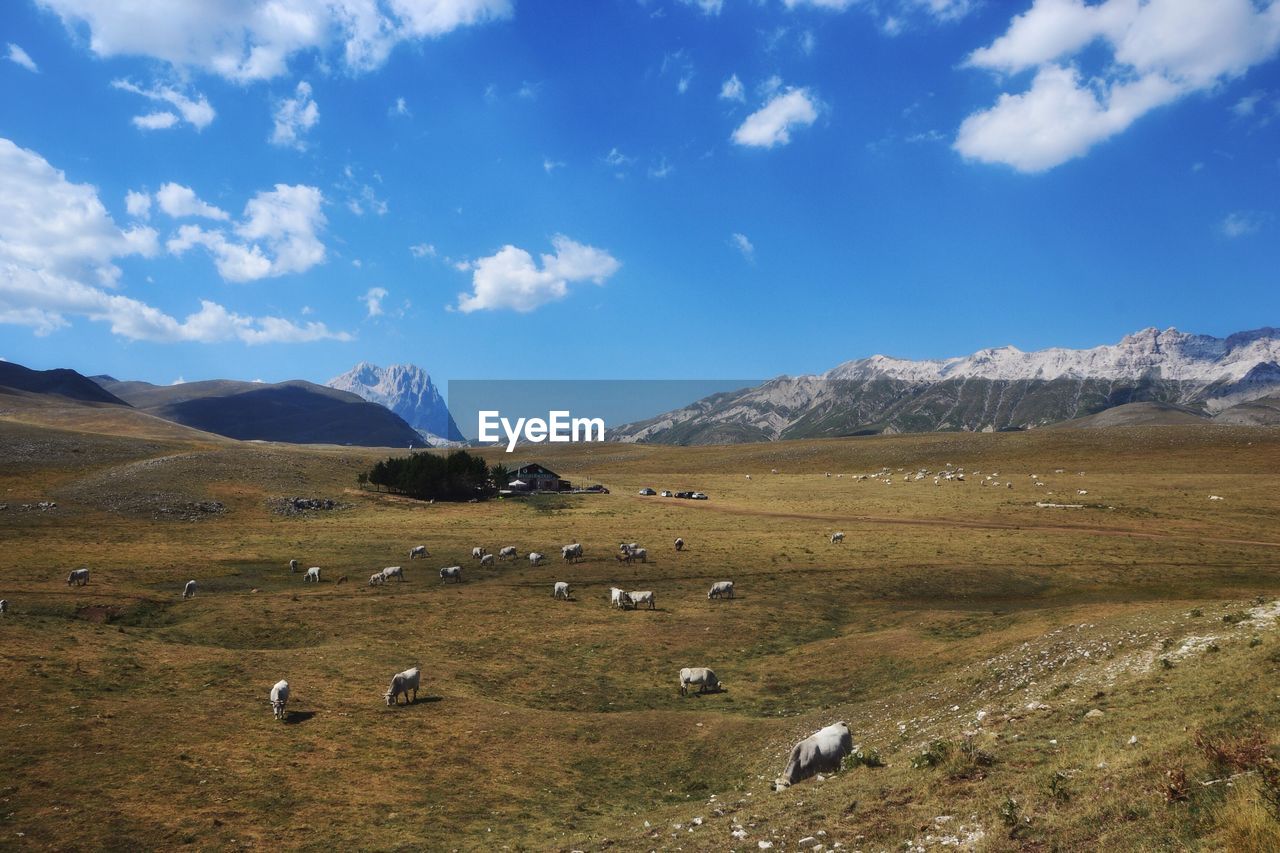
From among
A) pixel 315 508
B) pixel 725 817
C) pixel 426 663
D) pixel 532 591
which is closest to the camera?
pixel 725 817

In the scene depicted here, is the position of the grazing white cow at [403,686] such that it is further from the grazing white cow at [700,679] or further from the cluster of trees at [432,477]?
the cluster of trees at [432,477]

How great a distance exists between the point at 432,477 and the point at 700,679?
83.2 m

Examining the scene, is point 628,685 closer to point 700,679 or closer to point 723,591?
point 700,679

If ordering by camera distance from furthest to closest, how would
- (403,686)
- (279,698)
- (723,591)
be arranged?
(723,591)
(403,686)
(279,698)

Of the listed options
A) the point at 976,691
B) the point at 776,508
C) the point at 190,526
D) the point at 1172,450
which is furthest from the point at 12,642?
the point at 1172,450

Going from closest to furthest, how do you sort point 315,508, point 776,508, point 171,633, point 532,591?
1. point 171,633
2. point 532,591
3. point 315,508
4. point 776,508

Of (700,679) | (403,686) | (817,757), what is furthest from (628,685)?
(817,757)

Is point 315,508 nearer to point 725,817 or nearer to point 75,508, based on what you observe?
point 75,508

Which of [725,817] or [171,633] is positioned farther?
[171,633]

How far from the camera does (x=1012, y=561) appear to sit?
177 feet

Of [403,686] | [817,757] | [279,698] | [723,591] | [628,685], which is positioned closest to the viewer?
[817,757]

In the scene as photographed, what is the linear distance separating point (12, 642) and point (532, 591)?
27.2 m

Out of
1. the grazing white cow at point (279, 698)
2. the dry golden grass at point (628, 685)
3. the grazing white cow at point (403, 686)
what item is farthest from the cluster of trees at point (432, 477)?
the grazing white cow at point (279, 698)

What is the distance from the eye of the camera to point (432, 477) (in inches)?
4134
